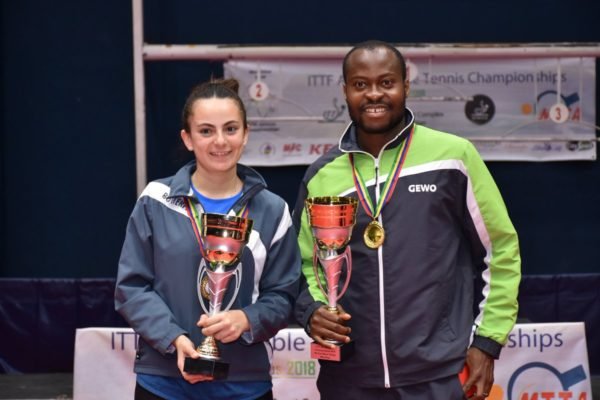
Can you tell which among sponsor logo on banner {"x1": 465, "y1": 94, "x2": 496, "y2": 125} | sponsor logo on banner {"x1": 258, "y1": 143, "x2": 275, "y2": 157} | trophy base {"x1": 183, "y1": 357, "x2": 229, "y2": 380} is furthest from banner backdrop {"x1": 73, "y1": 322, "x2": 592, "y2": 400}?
sponsor logo on banner {"x1": 258, "y1": 143, "x2": 275, "y2": 157}

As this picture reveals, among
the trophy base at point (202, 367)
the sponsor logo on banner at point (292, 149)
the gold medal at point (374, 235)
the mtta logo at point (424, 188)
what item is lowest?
the trophy base at point (202, 367)

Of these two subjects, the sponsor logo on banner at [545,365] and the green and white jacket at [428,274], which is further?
the sponsor logo on banner at [545,365]

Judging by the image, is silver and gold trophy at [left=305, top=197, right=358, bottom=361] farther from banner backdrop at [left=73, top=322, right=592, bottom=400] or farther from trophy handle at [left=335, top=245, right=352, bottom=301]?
banner backdrop at [left=73, top=322, right=592, bottom=400]

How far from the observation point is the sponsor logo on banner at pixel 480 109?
23.8 feet

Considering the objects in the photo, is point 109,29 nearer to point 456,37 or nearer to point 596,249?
point 456,37

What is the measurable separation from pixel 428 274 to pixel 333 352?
0.37m

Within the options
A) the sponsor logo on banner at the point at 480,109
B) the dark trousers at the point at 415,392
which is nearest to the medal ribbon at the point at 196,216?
the dark trousers at the point at 415,392

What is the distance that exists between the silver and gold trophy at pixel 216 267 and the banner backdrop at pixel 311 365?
7.22 feet

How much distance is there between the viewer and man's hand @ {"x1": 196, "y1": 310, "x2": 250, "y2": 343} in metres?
2.53

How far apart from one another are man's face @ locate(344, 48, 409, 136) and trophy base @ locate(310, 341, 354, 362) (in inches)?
26.6

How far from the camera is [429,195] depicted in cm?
279

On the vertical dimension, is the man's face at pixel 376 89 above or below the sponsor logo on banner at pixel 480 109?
below

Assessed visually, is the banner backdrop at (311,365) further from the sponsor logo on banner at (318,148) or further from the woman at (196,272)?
the sponsor logo on banner at (318,148)

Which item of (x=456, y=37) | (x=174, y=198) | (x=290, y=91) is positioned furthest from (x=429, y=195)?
(x=456, y=37)
